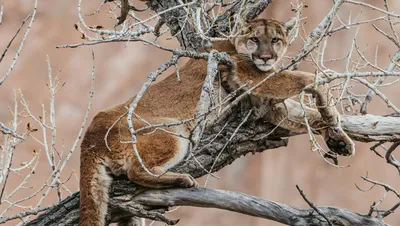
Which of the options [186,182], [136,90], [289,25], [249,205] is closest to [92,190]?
[186,182]

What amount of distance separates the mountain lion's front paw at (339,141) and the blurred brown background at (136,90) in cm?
657

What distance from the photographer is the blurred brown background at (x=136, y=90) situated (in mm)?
12016

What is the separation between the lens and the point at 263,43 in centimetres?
564

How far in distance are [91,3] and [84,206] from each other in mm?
8726

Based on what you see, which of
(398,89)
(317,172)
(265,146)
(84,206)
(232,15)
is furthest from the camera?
(317,172)

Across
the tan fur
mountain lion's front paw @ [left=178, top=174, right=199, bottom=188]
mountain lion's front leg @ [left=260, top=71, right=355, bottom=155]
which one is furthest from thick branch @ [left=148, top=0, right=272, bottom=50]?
mountain lion's front paw @ [left=178, top=174, right=199, bottom=188]

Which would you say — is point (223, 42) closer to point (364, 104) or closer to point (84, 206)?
point (364, 104)

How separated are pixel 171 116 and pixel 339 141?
138 centimetres

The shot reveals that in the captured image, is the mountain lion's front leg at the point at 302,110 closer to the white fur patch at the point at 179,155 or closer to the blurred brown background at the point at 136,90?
the white fur patch at the point at 179,155

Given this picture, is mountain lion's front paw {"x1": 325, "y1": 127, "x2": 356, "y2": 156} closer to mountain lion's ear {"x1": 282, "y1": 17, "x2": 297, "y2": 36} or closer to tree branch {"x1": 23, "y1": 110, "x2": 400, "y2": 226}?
tree branch {"x1": 23, "y1": 110, "x2": 400, "y2": 226}

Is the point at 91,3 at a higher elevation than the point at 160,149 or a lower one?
higher

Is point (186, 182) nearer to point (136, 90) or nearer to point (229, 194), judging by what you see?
point (229, 194)

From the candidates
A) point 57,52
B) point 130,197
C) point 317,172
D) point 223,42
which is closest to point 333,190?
point 317,172

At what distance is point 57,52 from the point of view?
12570 millimetres
